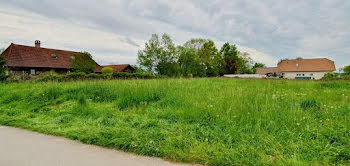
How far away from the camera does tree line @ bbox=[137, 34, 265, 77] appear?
4034cm

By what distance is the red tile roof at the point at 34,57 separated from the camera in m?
27.2

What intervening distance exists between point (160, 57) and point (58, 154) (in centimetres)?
3822

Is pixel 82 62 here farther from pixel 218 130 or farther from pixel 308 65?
pixel 308 65

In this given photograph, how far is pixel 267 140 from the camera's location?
2.64 metres

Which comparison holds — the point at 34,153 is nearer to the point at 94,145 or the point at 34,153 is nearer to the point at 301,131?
the point at 94,145

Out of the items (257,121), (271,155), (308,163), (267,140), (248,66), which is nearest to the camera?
(308,163)

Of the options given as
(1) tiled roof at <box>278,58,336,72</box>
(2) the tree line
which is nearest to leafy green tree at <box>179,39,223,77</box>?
(2) the tree line

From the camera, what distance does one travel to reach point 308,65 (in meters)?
51.0

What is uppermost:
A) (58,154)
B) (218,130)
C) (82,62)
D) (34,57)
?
(34,57)

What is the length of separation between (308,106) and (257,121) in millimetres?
2131

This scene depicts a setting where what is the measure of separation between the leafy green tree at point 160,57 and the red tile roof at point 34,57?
16345mm

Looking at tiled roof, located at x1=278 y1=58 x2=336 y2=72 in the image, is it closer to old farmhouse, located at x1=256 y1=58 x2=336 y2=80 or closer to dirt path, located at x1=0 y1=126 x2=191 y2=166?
old farmhouse, located at x1=256 y1=58 x2=336 y2=80

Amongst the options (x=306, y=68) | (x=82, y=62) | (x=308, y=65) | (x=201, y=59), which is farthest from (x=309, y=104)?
(x=308, y=65)

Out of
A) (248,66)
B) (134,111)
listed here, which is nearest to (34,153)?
(134,111)
